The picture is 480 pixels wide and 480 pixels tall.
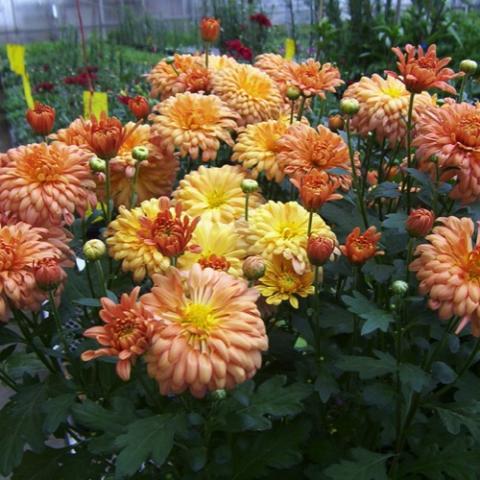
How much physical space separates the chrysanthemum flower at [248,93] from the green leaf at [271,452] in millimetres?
607

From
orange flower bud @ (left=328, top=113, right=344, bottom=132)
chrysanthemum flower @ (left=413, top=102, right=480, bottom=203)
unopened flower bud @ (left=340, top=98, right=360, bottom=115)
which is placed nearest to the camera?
chrysanthemum flower @ (left=413, top=102, right=480, bottom=203)

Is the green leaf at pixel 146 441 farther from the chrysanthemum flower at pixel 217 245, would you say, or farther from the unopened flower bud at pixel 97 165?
the unopened flower bud at pixel 97 165

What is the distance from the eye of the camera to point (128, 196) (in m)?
1.24

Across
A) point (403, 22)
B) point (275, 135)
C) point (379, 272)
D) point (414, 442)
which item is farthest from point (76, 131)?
point (403, 22)

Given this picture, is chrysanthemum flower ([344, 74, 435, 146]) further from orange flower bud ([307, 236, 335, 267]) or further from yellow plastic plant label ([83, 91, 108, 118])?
yellow plastic plant label ([83, 91, 108, 118])

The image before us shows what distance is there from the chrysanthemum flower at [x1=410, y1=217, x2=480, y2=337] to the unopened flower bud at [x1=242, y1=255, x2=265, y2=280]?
20cm

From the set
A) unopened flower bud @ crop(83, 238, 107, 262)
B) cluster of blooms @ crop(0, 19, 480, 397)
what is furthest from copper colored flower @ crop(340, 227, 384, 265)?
unopened flower bud @ crop(83, 238, 107, 262)

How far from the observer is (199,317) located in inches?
30.9

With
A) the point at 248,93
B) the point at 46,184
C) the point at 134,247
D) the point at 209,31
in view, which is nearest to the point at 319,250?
the point at 134,247

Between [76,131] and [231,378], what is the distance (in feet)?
2.06

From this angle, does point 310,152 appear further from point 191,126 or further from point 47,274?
point 47,274

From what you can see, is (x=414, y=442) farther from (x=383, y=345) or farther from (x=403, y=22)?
(x=403, y=22)

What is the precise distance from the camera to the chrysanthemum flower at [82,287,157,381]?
29.8 inches

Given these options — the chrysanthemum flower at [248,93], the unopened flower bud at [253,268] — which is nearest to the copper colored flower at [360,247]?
the unopened flower bud at [253,268]
